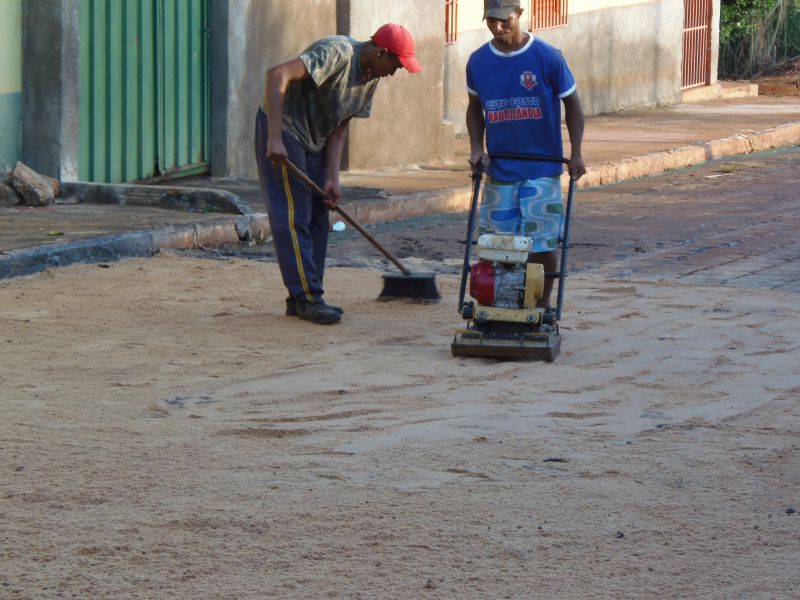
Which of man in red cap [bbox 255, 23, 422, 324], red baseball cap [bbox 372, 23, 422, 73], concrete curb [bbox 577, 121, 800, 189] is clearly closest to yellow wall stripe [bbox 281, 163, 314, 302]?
man in red cap [bbox 255, 23, 422, 324]

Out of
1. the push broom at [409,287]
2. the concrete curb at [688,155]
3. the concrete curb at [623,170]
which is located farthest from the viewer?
the concrete curb at [688,155]

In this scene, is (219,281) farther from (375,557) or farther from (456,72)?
(456,72)

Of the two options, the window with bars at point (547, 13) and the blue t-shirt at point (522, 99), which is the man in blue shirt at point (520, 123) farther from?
the window with bars at point (547, 13)

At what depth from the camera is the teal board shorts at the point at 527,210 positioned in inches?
261

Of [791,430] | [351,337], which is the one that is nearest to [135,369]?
[351,337]

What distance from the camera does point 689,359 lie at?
6.14 metres

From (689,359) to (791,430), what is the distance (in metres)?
1.17

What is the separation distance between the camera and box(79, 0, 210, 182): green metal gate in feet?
36.3

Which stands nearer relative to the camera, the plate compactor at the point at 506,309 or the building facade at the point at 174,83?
the plate compactor at the point at 506,309

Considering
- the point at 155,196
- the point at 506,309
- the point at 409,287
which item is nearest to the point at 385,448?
the point at 506,309

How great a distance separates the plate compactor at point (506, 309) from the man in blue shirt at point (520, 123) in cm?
42

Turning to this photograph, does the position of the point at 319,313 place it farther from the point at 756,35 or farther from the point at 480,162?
the point at 756,35

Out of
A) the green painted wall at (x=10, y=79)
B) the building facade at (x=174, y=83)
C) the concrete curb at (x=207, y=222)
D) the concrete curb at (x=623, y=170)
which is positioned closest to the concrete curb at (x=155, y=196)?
the concrete curb at (x=207, y=222)

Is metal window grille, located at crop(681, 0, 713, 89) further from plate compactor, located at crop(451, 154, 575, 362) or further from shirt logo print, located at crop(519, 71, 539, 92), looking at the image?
plate compactor, located at crop(451, 154, 575, 362)
